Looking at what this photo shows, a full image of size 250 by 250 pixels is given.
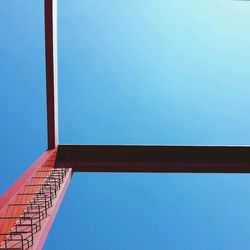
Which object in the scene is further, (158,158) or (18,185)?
(158,158)

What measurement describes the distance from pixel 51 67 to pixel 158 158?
3.91ft

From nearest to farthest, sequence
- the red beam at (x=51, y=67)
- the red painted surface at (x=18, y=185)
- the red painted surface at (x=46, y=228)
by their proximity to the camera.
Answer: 1. the red painted surface at (x=46, y=228)
2. the red painted surface at (x=18, y=185)
3. the red beam at (x=51, y=67)

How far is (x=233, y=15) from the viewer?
5383mm

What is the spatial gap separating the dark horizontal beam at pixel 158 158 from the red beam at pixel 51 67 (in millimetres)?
181

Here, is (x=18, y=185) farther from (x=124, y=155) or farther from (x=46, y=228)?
(x=124, y=155)

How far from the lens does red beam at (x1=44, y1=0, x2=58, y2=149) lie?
363 centimetres

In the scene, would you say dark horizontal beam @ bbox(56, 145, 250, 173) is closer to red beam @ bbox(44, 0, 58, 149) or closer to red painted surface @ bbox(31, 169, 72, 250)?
red beam @ bbox(44, 0, 58, 149)

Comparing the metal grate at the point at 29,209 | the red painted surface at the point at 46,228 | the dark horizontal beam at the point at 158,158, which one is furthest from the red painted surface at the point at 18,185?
the dark horizontal beam at the point at 158,158

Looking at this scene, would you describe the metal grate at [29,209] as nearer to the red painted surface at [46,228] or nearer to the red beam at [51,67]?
the red painted surface at [46,228]

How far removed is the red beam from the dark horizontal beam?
18 centimetres

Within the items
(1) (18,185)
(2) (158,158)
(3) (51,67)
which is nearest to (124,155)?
(2) (158,158)

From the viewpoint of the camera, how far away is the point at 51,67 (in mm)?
3699

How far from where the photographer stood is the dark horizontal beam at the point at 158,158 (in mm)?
3678

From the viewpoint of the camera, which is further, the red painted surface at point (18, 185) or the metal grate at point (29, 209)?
the red painted surface at point (18, 185)
